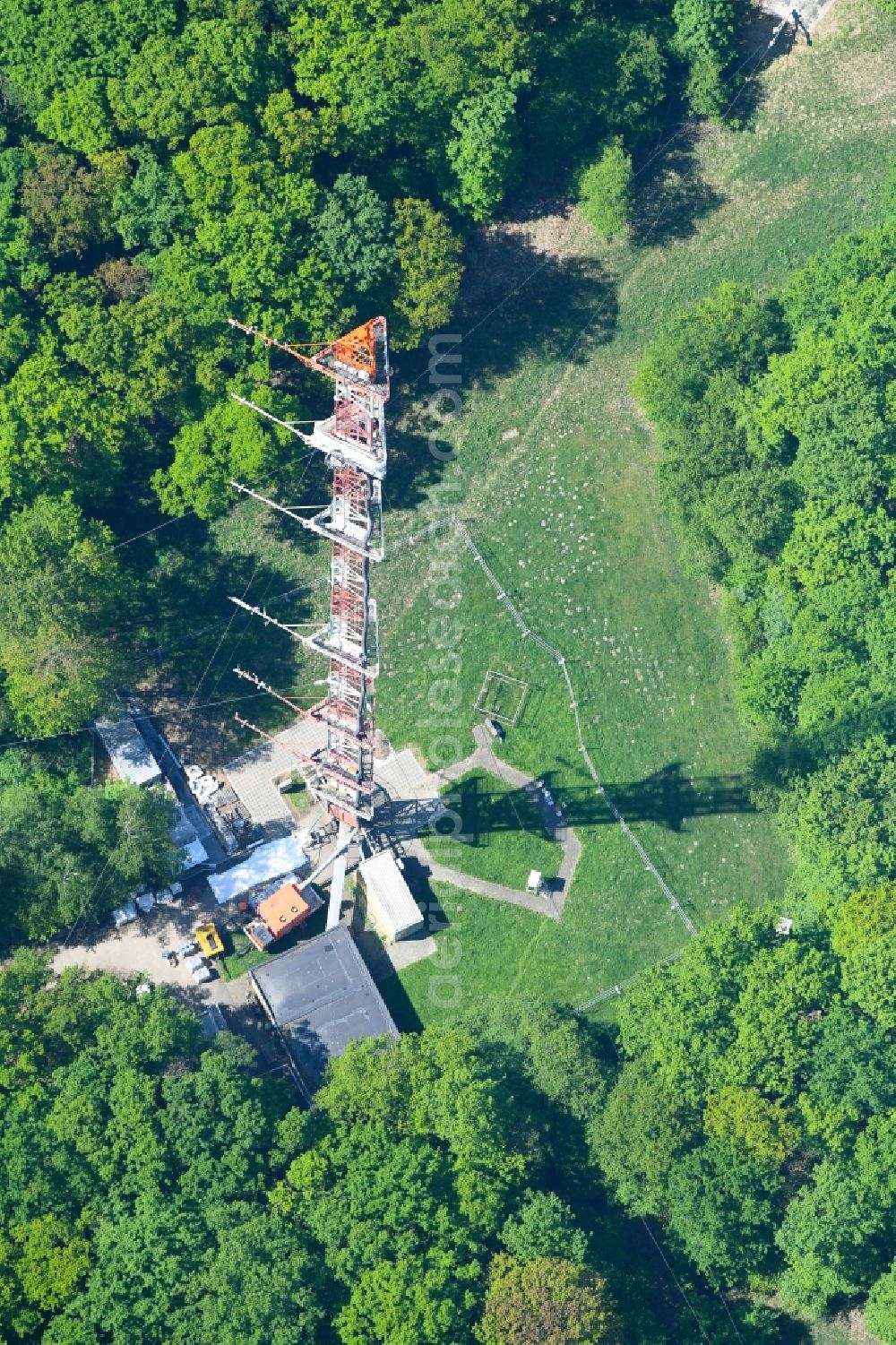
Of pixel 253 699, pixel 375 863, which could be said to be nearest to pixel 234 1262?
pixel 375 863

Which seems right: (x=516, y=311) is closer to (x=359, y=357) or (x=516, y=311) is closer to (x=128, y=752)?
(x=359, y=357)

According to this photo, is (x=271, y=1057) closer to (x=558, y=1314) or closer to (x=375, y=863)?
(x=375, y=863)

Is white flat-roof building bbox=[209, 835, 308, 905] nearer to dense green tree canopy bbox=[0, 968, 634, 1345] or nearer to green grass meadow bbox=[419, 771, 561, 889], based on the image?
green grass meadow bbox=[419, 771, 561, 889]

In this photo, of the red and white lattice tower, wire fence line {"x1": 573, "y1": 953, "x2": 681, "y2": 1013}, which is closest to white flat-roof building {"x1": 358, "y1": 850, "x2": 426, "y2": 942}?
the red and white lattice tower

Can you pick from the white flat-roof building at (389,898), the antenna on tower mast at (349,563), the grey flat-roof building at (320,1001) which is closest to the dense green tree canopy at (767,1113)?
the white flat-roof building at (389,898)

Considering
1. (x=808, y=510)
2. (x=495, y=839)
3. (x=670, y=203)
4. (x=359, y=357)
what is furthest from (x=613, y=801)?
(x=670, y=203)

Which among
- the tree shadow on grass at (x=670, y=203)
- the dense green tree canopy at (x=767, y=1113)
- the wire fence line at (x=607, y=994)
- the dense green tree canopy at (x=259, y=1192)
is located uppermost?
the tree shadow on grass at (x=670, y=203)

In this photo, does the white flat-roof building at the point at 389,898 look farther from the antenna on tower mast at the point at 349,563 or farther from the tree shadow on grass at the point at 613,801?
the tree shadow on grass at the point at 613,801
